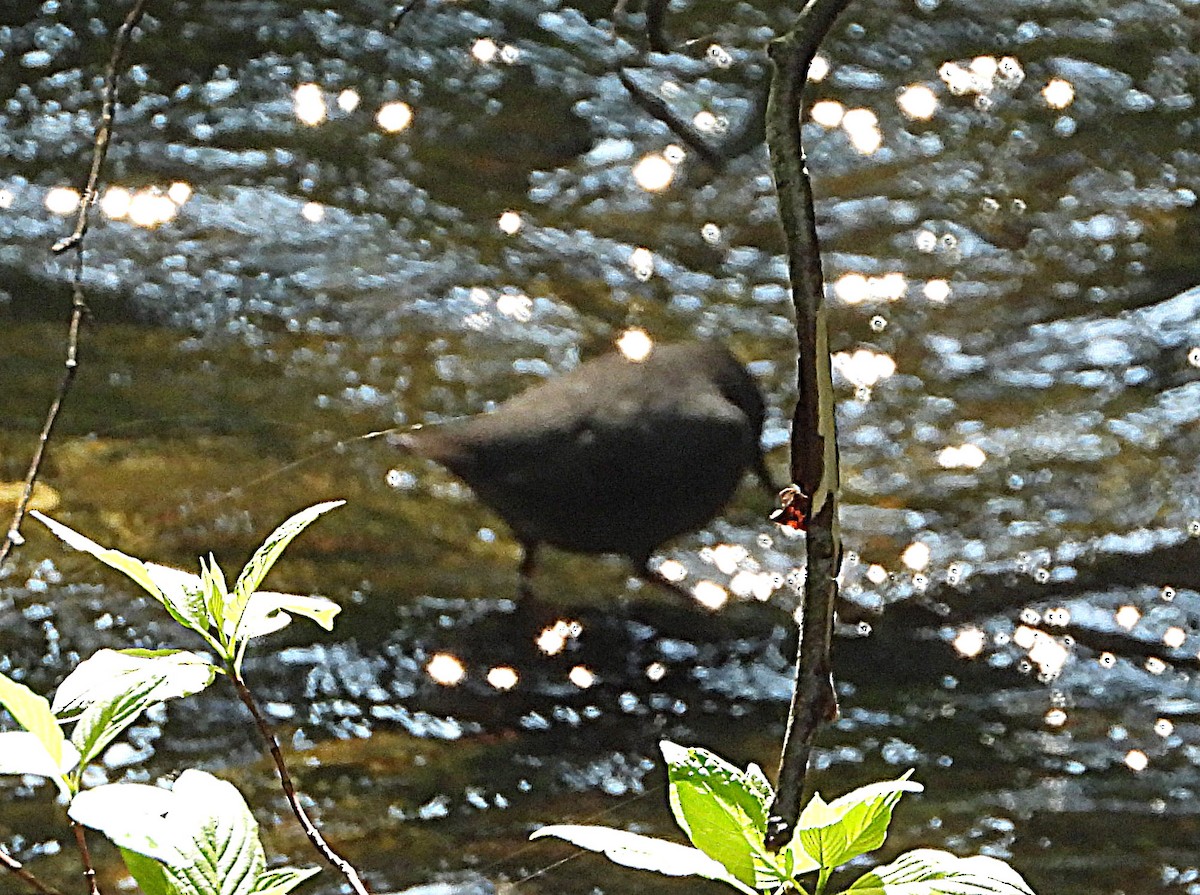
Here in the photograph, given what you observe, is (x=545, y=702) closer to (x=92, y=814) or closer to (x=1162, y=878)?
(x=1162, y=878)

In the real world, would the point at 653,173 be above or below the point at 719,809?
below

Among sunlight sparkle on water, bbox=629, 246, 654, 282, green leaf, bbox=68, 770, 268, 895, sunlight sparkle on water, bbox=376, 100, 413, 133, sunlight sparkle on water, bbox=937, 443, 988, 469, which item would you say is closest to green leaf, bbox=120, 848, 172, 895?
green leaf, bbox=68, 770, 268, 895

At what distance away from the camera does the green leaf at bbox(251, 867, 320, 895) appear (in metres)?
0.31

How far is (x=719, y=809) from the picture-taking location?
0.97 ft

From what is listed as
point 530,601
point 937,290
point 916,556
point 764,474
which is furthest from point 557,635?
point 937,290

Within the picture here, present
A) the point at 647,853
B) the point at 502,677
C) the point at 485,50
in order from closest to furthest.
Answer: the point at 647,853, the point at 502,677, the point at 485,50

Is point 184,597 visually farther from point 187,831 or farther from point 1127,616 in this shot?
point 1127,616

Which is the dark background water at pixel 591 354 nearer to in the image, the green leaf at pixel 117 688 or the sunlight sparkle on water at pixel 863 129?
the sunlight sparkle on water at pixel 863 129

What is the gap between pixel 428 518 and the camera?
4.96 ft

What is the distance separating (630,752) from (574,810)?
98 mm

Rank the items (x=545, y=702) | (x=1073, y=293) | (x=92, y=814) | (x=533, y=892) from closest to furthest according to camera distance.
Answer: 1. (x=92, y=814)
2. (x=533, y=892)
3. (x=545, y=702)
4. (x=1073, y=293)

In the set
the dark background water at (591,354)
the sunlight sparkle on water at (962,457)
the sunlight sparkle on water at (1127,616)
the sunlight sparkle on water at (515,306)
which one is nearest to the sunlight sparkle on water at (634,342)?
the dark background water at (591,354)

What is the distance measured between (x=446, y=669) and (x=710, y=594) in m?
0.30

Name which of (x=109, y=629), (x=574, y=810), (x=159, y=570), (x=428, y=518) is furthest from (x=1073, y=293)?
(x=159, y=570)
